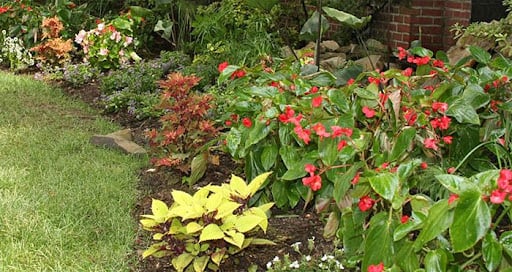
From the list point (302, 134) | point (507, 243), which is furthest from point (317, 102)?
point (507, 243)

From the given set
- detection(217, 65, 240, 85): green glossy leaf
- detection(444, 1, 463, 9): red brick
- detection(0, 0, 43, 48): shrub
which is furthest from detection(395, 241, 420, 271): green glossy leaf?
detection(0, 0, 43, 48): shrub

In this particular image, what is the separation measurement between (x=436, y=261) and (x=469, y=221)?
250mm

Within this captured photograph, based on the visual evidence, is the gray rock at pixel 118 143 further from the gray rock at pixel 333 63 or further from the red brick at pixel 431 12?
the red brick at pixel 431 12

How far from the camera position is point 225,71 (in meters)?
3.47

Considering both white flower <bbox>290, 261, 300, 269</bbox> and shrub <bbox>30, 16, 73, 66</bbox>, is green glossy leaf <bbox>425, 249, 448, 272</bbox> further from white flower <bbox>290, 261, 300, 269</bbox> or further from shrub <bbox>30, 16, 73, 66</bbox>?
shrub <bbox>30, 16, 73, 66</bbox>

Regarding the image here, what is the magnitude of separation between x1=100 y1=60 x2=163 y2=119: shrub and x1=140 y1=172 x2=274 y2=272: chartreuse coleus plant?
2490 millimetres

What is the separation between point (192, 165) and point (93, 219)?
0.61 m

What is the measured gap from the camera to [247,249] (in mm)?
2934

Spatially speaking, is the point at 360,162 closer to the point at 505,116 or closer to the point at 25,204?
the point at 505,116

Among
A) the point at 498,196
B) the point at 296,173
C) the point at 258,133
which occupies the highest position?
the point at 498,196

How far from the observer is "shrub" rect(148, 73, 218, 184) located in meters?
3.83

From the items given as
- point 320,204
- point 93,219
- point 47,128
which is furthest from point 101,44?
point 320,204

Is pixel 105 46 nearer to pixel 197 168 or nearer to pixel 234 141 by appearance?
pixel 197 168

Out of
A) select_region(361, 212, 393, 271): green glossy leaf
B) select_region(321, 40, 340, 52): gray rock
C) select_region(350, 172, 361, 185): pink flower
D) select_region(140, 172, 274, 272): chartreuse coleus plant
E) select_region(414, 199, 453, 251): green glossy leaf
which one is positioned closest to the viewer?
select_region(414, 199, 453, 251): green glossy leaf
